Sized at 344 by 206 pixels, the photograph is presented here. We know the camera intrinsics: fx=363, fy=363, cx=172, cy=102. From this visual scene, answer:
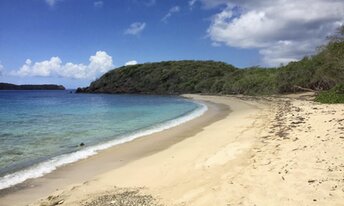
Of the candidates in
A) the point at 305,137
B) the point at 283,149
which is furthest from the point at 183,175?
the point at 305,137

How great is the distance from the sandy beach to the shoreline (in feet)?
0.08

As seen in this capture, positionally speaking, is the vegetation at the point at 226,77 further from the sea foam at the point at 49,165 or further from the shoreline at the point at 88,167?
the sea foam at the point at 49,165

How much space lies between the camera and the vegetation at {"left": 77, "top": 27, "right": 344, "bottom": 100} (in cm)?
3762

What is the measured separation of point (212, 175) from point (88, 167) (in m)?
4.12

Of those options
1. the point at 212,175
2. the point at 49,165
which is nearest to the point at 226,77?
the point at 49,165

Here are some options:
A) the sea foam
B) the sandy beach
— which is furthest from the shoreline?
the sea foam

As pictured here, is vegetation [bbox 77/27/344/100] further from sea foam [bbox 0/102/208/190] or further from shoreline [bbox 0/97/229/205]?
sea foam [bbox 0/102/208/190]

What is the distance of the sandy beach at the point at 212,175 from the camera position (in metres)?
6.37

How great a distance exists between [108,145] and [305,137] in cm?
732

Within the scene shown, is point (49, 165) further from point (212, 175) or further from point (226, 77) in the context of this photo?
point (226, 77)

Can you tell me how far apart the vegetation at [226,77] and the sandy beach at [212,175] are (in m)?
24.8

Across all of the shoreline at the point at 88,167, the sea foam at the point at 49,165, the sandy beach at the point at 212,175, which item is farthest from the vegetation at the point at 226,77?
the sea foam at the point at 49,165

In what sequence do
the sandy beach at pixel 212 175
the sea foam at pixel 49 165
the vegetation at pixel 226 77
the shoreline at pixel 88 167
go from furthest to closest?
the vegetation at pixel 226 77 < the sea foam at pixel 49 165 < the shoreline at pixel 88 167 < the sandy beach at pixel 212 175

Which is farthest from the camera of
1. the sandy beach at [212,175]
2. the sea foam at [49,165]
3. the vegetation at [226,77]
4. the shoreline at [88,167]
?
the vegetation at [226,77]
